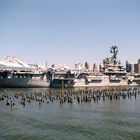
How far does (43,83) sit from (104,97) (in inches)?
1385

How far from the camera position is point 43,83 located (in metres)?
94.6

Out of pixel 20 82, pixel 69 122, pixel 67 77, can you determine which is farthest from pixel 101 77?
pixel 69 122

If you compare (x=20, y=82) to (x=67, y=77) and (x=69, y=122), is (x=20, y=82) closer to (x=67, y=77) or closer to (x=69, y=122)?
(x=67, y=77)

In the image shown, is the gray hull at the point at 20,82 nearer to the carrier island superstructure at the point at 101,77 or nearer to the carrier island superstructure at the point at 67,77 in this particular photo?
the carrier island superstructure at the point at 67,77

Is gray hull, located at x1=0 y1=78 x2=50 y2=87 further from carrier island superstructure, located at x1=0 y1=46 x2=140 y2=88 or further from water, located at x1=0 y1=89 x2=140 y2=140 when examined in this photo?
water, located at x1=0 y1=89 x2=140 y2=140

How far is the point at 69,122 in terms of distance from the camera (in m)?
37.1

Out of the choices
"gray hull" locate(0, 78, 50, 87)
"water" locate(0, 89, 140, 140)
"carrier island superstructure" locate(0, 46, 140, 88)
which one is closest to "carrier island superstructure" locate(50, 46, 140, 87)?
"carrier island superstructure" locate(0, 46, 140, 88)

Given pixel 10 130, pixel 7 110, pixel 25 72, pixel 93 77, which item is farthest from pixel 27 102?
pixel 93 77

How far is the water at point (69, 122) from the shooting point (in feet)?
101

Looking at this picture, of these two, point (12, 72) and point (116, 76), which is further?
point (116, 76)

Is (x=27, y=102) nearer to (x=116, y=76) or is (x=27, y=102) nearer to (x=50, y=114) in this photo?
(x=50, y=114)

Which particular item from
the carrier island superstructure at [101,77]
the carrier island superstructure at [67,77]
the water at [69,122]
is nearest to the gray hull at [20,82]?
A: the carrier island superstructure at [67,77]

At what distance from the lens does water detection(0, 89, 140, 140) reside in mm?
30719

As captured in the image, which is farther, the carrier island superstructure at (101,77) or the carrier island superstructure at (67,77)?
the carrier island superstructure at (101,77)
